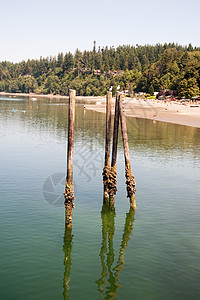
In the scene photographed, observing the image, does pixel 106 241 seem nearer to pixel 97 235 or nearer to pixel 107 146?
pixel 97 235

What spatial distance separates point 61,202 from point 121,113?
23.5ft

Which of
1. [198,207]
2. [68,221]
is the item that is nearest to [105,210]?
[68,221]

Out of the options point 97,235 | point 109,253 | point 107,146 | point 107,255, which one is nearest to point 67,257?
point 107,255

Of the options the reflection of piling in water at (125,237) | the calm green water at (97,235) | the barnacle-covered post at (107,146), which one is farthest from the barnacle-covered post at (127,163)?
the calm green water at (97,235)

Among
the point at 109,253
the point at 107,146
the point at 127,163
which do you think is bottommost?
the point at 109,253

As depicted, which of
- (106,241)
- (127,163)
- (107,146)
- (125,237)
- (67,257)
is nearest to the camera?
(67,257)

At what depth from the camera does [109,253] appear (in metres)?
15.6

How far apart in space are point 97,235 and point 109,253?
1.91 metres

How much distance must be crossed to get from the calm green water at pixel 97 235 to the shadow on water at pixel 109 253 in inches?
1.6

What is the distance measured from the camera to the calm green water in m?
12.8

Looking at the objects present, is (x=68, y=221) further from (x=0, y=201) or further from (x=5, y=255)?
(x=0, y=201)

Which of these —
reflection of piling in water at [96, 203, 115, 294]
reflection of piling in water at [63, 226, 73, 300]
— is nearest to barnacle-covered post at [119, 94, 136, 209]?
reflection of piling in water at [96, 203, 115, 294]

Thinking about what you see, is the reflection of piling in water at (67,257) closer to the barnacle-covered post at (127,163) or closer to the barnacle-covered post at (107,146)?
the barnacle-covered post at (127,163)

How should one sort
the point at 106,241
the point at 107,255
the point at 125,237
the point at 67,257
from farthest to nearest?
the point at 125,237
the point at 106,241
the point at 107,255
the point at 67,257
